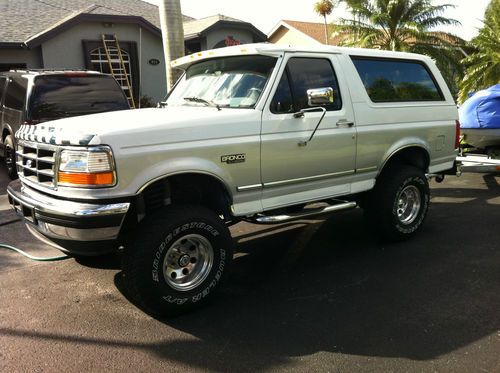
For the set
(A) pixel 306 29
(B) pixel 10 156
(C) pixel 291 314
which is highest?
(A) pixel 306 29

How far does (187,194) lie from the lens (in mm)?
4207

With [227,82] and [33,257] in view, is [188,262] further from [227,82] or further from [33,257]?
[33,257]

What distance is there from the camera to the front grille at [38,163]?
3680mm

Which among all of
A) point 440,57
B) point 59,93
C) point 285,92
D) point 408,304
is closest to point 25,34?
point 59,93

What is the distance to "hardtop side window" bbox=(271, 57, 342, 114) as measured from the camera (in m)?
4.34

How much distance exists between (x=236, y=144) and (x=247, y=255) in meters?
1.67

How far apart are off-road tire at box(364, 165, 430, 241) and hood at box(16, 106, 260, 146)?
1945 mm

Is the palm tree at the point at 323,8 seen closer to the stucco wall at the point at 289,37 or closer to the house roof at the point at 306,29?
the house roof at the point at 306,29

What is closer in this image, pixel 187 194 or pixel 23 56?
pixel 187 194

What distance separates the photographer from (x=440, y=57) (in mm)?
20125

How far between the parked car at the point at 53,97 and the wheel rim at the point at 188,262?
190 inches

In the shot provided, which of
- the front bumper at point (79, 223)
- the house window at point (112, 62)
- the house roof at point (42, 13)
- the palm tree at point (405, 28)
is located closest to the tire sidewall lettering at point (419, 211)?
the front bumper at point (79, 223)

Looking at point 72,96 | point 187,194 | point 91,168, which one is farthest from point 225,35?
point 91,168

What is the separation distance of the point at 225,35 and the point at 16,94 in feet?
35.5
